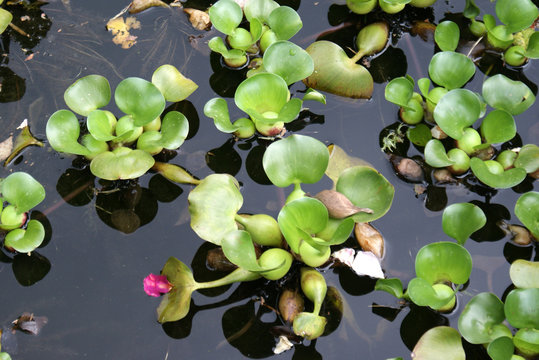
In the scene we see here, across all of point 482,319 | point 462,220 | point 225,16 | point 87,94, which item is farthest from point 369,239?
point 87,94

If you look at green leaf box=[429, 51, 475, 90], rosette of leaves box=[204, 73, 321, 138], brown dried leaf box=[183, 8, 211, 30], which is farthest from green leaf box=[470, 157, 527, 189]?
brown dried leaf box=[183, 8, 211, 30]

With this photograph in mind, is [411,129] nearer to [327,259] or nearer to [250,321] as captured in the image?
[327,259]

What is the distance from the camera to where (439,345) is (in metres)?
1.64

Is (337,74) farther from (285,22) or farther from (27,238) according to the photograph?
(27,238)

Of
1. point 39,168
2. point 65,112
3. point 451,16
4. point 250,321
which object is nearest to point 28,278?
point 39,168

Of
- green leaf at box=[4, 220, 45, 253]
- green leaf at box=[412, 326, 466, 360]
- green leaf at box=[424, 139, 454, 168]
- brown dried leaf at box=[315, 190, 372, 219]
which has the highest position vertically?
green leaf at box=[424, 139, 454, 168]

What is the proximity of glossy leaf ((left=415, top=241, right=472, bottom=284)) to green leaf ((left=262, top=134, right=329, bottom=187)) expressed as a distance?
409mm

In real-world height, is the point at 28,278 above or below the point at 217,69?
below

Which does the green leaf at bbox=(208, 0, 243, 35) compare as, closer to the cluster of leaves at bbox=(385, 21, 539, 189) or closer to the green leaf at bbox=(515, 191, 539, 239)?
the cluster of leaves at bbox=(385, 21, 539, 189)

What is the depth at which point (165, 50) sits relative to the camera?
226 cm

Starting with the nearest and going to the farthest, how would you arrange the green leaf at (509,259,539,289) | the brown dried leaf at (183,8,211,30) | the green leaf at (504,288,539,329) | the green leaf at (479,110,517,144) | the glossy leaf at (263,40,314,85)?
the green leaf at (504,288,539,329) → the green leaf at (509,259,539,289) → the green leaf at (479,110,517,144) → the glossy leaf at (263,40,314,85) → the brown dried leaf at (183,8,211,30)

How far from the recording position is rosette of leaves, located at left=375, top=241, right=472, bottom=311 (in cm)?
160

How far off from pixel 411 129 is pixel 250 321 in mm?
928

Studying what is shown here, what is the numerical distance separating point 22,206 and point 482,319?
1.47m
